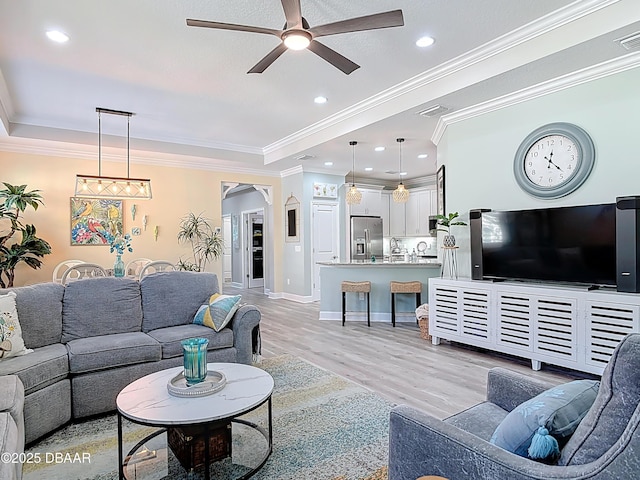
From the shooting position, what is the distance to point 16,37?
10.8 feet

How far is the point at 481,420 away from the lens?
5.64 feet

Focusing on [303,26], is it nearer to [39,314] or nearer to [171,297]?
[171,297]

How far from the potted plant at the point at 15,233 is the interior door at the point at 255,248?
538 centimetres

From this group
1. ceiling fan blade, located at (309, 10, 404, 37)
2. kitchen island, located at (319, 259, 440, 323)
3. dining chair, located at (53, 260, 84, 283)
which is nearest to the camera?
ceiling fan blade, located at (309, 10, 404, 37)

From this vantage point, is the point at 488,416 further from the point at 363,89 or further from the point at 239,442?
the point at 363,89

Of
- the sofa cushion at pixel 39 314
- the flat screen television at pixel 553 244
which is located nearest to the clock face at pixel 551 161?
the flat screen television at pixel 553 244

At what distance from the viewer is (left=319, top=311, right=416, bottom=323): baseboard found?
238 inches

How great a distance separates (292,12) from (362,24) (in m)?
0.47

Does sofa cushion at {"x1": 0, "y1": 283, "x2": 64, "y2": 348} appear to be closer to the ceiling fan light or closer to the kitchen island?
the ceiling fan light

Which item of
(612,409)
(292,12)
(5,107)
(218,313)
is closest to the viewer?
(612,409)

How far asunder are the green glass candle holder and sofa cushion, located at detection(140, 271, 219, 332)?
59.7 inches

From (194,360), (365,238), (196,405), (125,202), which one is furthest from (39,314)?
(365,238)

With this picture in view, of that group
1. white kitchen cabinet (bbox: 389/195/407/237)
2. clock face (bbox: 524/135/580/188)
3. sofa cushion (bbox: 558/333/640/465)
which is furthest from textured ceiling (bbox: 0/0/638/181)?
Result: white kitchen cabinet (bbox: 389/195/407/237)

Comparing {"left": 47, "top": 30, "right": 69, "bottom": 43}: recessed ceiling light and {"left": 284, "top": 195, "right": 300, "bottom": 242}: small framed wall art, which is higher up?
{"left": 47, "top": 30, "right": 69, "bottom": 43}: recessed ceiling light
